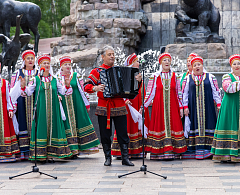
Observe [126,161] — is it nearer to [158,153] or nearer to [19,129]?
[158,153]

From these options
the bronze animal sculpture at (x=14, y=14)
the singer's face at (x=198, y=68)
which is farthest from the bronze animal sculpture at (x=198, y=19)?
the singer's face at (x=198, y=68)

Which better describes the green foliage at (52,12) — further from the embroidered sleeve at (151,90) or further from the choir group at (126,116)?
the embroidered sleeve at (151,90)

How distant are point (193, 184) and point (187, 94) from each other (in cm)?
222

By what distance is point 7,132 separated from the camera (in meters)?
6.71

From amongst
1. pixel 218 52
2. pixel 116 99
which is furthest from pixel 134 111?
pixel 218 52

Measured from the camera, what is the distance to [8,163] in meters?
6.67

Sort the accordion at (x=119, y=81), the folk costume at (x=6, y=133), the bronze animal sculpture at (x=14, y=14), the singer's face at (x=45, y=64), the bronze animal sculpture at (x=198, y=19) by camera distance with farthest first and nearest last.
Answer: the bronze animal sculpture at (x=14, y=14) < the bronze animal sculpture at (x=198, y=19) < the folk costume at (x=6, y=133) < the singer's face at (x=45, y=64) < the accordion at (x=119, y=81)

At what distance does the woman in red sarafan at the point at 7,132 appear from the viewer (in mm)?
6699

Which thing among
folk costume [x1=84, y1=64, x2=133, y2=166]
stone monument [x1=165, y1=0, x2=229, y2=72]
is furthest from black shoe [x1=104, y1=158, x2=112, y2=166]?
stone monument [x1=165, y1=0, x2=229, y2=72]

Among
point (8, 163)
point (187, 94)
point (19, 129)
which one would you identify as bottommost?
point (8, 163)

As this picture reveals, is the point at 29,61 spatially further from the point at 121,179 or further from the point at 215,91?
the point at 215,91

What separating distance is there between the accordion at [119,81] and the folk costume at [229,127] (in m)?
1.36

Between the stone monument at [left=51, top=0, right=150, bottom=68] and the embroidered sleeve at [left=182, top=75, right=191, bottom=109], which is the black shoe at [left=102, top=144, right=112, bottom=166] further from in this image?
the stone monument at [left=51, top=0, right=150, bottom=68]

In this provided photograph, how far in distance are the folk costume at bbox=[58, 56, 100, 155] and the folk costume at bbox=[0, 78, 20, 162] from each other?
832 millimetres
